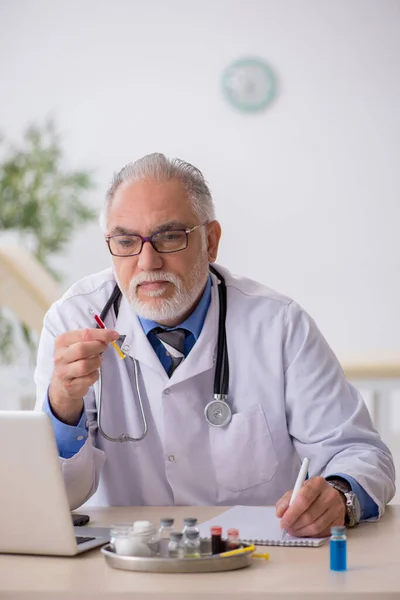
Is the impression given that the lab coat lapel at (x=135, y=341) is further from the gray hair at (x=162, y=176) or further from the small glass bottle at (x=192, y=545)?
the small glass bottle at (x=192, y=545)

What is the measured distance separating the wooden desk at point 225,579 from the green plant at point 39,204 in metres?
3.73

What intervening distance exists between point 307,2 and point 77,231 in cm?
186

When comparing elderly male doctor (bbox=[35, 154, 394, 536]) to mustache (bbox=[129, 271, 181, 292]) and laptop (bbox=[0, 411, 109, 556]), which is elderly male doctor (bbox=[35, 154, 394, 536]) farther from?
laptop (bbox=[0, 411, 109, 556])

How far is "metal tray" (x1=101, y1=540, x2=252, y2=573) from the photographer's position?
3.84 ft

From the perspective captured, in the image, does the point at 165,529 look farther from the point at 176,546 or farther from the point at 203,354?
the point at 203,354

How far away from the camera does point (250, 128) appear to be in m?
5.04

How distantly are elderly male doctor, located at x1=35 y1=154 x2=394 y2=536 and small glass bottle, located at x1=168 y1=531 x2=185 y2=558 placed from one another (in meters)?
0.58

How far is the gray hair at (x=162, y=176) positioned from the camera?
190cm

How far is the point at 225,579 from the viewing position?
115cm

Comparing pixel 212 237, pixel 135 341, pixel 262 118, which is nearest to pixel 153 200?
Result: pixel 212 237

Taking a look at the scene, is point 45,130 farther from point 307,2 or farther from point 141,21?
point 307,2

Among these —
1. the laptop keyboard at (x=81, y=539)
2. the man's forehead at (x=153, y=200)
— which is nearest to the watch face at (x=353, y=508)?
the laptop keyboard at (x=81, y=539)

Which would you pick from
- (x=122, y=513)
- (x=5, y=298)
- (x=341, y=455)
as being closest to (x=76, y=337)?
(x=122, y=513)

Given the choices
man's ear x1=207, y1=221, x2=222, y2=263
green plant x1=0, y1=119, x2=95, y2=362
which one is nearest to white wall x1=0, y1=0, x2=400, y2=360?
green plant x1=0, y1=119, x2=95, y2=362
